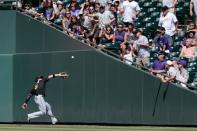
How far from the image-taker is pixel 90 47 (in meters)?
22.6

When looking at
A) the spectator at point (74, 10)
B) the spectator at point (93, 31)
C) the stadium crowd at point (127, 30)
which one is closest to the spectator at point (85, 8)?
the stadium crowd at point (127, 30)

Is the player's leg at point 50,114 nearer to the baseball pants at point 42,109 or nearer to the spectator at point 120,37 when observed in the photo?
the baseball pants at point 42,109

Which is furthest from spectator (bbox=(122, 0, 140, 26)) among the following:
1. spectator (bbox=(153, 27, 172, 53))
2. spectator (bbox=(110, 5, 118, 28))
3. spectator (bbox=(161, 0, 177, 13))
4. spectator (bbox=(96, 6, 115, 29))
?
spectator (bbox=(153, 27, 172, 53))

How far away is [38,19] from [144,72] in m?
3.88

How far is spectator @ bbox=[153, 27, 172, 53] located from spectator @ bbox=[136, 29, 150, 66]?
33cm

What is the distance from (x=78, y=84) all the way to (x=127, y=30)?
2.25m

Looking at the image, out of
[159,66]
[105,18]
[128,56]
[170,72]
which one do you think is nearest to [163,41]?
[159,66]

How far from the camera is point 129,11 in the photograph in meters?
23.0

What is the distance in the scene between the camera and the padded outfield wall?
71.2 feet

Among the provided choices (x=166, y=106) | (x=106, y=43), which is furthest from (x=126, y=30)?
(x=166, y=106)

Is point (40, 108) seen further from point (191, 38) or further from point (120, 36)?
point (191, 38)

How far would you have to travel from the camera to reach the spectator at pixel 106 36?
22516mm

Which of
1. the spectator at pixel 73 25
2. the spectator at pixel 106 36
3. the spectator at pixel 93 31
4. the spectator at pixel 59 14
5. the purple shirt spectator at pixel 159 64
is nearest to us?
the purple shirt spectator at pixel 159 64

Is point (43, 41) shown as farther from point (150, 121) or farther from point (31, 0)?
point (150, 121)
